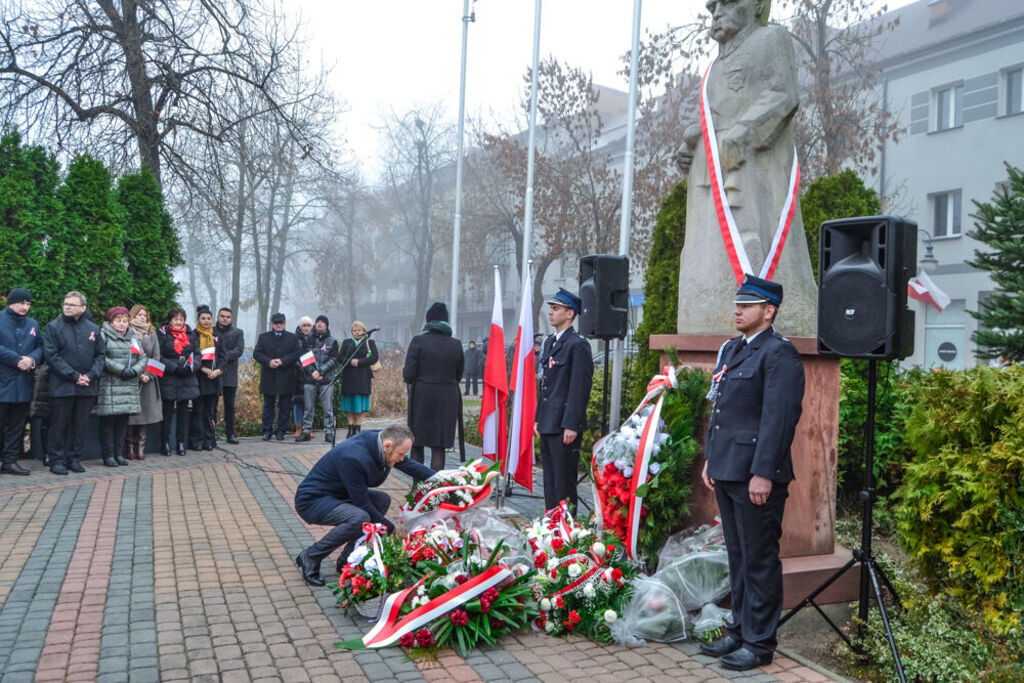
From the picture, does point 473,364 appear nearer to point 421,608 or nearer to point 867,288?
point 421,608

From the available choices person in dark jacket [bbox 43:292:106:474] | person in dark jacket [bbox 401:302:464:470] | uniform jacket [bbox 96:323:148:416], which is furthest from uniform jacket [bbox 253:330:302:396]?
person in dark jacket [bbox 401:302:464:470]

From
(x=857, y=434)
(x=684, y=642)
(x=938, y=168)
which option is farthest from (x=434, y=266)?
(x=684, y=642)

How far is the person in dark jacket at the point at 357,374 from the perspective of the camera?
13500mm

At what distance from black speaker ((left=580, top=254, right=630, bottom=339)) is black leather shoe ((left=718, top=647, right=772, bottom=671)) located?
3.33m

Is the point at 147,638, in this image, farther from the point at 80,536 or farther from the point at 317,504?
the point at 80,536

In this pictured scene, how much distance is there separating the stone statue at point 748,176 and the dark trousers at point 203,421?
8247 millimetres

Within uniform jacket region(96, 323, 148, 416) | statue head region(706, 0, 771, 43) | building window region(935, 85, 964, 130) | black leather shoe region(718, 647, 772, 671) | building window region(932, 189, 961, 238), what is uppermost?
building window region(935, 85, 964, 130)

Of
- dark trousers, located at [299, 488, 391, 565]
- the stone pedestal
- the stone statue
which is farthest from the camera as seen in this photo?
the stone statue

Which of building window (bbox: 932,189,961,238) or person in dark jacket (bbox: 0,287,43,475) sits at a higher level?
building window (bbox: 932,189,961,238)

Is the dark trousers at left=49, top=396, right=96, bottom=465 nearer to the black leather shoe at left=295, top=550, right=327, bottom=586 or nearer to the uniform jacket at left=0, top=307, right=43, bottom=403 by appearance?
the uniform jacket at left=0, top=307, right=43, bottom=403

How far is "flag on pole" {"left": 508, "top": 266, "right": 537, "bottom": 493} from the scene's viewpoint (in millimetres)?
8375

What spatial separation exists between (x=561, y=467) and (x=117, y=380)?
6.29 metres

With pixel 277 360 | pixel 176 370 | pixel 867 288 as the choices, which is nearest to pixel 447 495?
pixel 867 288

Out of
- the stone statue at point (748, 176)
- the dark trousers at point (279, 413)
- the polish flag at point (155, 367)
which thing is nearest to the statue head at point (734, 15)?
the stone statue at point (748, 176)
